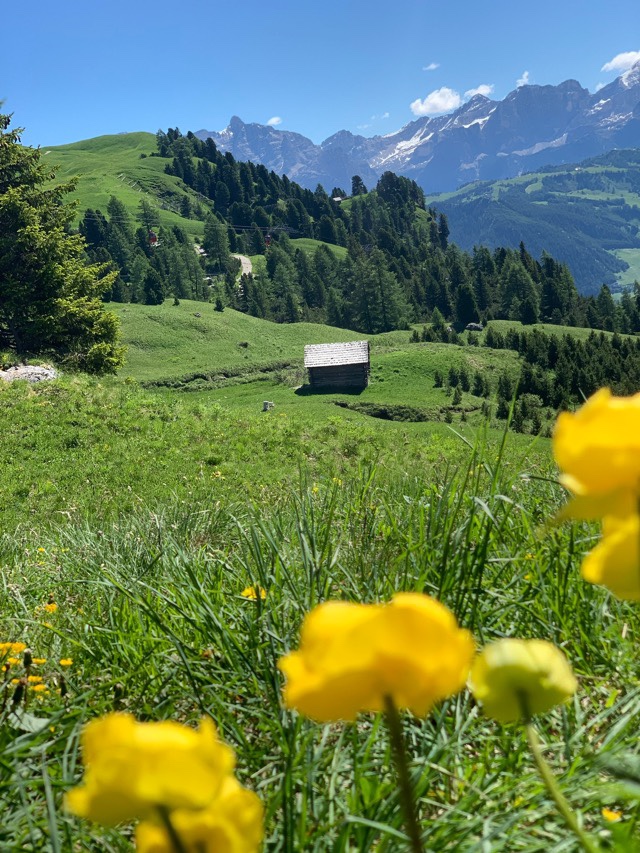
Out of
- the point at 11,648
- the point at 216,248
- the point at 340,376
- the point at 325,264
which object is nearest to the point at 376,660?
the point at 11,648

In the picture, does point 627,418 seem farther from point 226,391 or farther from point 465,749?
point 226,391

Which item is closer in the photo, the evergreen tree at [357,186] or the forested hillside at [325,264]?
the forested hillside at [325,264]

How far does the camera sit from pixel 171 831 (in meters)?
0.51

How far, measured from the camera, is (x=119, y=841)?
3.63 ft

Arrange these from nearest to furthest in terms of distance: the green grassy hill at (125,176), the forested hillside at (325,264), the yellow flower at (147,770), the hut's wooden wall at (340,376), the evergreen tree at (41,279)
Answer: the yellow flower at (147,770), the evergreen tree at (41,279), the hut's wooden wall at (340,376), the forested hillside at (325,264), the green grassy hill at (125,176)

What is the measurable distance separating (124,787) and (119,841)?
0.77 metres

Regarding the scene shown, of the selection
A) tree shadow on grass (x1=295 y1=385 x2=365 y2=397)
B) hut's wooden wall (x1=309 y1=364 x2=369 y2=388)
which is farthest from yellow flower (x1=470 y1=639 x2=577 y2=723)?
hut's wooden wall (x1=309 y1=364 x2=369 y2=388)

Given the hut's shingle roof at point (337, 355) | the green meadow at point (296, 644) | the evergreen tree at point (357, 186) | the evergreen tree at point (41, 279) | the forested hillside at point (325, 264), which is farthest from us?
the evergreen tree at point (357, 186)

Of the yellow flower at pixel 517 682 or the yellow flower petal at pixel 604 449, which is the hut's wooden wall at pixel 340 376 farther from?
the yellow flower petal at pixel 604 449

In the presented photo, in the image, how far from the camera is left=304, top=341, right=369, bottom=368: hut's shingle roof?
4034cm

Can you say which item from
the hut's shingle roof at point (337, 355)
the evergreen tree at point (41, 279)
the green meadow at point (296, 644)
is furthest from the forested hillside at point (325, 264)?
the green meadow at point (296, 644)

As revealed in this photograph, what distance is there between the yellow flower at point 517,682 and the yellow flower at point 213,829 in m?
0.27

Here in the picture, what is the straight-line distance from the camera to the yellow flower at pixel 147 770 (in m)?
0.49

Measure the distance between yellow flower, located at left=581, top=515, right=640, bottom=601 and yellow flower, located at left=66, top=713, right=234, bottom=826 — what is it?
13.4 inches
